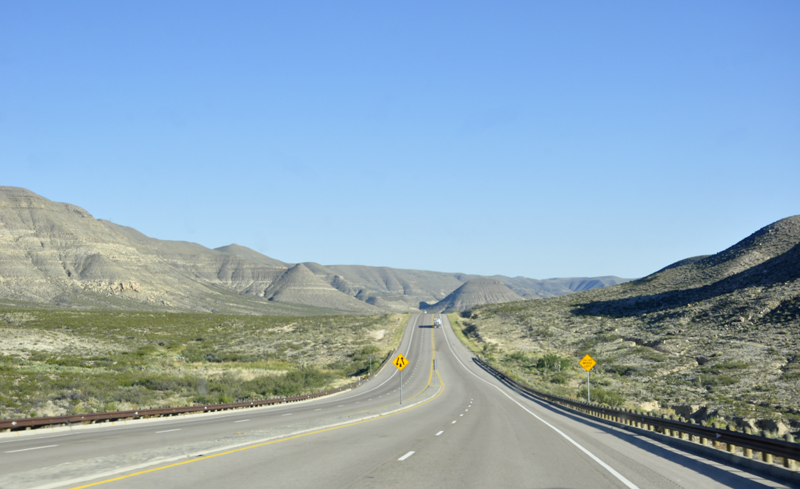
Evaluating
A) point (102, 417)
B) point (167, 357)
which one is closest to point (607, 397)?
point (102, 417)

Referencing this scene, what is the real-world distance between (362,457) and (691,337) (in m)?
62.1

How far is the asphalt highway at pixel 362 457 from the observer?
1105cm

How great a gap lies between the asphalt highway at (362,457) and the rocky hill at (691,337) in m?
6.47

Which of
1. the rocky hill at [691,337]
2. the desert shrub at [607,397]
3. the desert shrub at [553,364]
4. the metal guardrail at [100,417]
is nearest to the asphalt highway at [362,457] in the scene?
the metal guardrail at [100,417]

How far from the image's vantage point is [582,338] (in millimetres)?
85188

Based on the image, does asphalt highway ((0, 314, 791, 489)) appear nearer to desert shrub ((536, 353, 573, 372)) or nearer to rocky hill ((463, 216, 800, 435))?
A: rocky hill ((463, 216, 800, 435))

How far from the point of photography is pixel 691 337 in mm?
66938

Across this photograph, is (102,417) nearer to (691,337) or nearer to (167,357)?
(167,357)

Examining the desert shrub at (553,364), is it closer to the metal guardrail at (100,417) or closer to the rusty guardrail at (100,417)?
the rusty guardrail at (100,417)

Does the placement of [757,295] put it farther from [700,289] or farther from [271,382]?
[271,382]

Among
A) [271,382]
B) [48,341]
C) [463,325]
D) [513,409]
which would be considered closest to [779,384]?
[513,409]

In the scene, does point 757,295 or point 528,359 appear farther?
point 528,359

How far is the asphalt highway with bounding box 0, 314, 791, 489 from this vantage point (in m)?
11.0

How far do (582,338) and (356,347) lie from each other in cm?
3302
